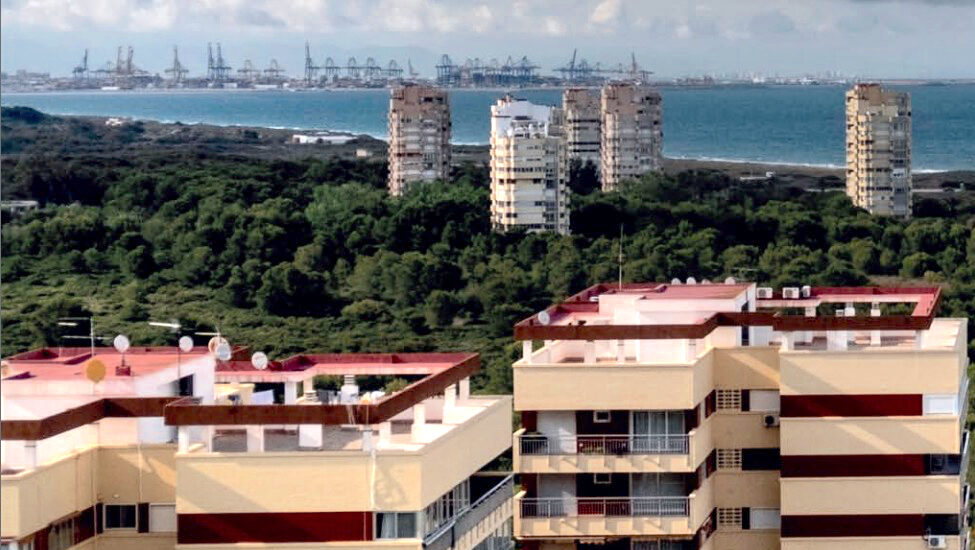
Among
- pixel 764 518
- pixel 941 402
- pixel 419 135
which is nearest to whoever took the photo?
pixel 941 402

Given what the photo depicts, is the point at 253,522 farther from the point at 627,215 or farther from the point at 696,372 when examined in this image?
the point at 627,215

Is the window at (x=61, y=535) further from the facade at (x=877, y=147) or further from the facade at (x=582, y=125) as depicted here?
the facade at (x=582, y=125)

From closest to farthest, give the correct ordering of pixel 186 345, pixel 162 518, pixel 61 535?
1. pixel 61 535
2. pixel 162 518
3. pixel 186 345

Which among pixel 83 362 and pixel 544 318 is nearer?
pixel 83 362

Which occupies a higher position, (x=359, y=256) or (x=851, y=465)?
(x=851, y=465)

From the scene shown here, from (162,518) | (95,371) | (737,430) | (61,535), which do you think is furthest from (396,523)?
(737,430)

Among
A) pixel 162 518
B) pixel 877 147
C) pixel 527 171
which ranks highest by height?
pixel 162 518

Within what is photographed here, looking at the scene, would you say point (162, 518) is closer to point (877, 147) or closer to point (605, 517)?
point (605, 517)

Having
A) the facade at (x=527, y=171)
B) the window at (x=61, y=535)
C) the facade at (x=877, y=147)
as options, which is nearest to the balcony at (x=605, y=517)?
the window at (x=61, y=535)
